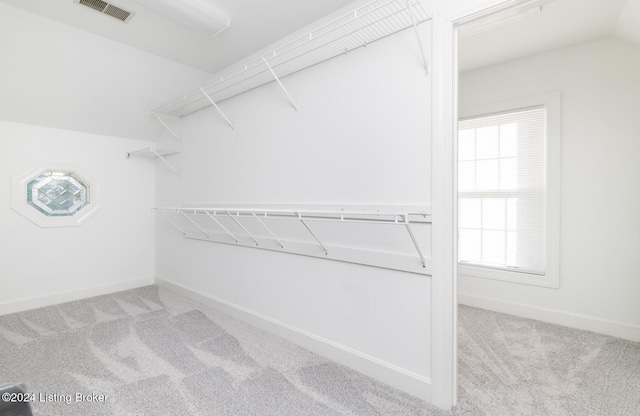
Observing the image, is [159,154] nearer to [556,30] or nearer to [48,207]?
[48,207]

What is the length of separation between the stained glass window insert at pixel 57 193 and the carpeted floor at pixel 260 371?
1.08 metres

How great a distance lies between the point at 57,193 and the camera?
3193 millimetres

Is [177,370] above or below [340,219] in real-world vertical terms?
below

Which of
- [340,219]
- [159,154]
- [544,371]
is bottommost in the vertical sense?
[544,371]

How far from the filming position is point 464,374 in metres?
1.89

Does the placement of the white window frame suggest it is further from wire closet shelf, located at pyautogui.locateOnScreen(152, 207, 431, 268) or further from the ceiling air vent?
the ceiling air vent

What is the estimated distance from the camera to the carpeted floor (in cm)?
160

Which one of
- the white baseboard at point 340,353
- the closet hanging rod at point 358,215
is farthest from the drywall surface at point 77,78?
the white baseboard at point 340,353

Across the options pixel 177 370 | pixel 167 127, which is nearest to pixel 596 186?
pixel 177 370

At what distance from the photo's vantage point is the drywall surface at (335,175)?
169 cm

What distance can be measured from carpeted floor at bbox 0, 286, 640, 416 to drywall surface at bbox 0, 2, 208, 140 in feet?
6.32

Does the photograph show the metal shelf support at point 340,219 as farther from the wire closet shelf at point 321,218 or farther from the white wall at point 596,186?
the white wall at point 596,186

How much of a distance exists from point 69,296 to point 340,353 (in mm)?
3000

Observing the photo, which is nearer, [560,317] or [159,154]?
[560,317]
